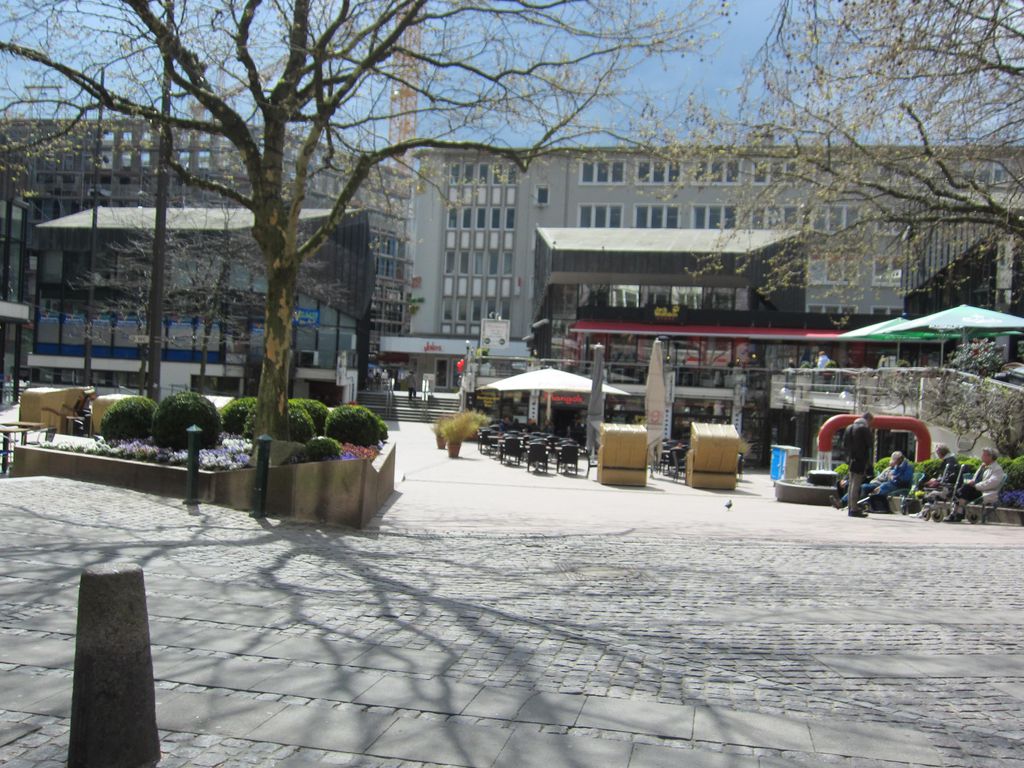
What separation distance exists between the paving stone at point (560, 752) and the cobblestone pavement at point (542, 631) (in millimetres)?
16

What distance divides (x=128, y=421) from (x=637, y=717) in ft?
34.8

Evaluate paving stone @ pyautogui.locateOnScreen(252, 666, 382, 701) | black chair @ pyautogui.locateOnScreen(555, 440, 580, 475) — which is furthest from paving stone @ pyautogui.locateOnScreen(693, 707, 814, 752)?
black chair @ pyautogui.locateOnScreen(555, 440, 580, 475)

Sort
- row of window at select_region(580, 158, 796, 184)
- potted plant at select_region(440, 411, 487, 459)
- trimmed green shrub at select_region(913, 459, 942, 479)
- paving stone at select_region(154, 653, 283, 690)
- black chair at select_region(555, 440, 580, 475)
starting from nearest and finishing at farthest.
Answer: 1. paving stone at select_region(154, 653, 283, 690)
2. row of window at select_region(580, 158, 796, 184)
3. trimmed green shrub at select_region(913, 459, 942, 479)
4. black chair at select_region(555, 440, 580, 475)
5. potted plant at select_region(440, 411, 487, 459)

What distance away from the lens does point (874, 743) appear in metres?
4.34

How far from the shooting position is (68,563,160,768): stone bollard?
3631 millimetres

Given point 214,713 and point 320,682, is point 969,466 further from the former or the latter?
point 214,713

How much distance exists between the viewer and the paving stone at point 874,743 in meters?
4.19

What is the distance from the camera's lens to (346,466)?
35.0 ft

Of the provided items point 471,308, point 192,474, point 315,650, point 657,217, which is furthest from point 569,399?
point 471,308

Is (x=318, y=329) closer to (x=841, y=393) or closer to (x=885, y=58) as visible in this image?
(x=841, y=393)

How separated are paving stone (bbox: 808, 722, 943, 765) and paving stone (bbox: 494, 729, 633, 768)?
37.8 inches

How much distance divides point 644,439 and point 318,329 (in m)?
35.6

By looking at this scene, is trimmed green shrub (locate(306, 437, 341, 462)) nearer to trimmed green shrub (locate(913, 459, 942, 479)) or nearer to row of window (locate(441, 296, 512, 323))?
trimmed green shrub (locate(913, 459, 942, 479))

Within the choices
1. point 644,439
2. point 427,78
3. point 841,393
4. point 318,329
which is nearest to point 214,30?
point 427,78
